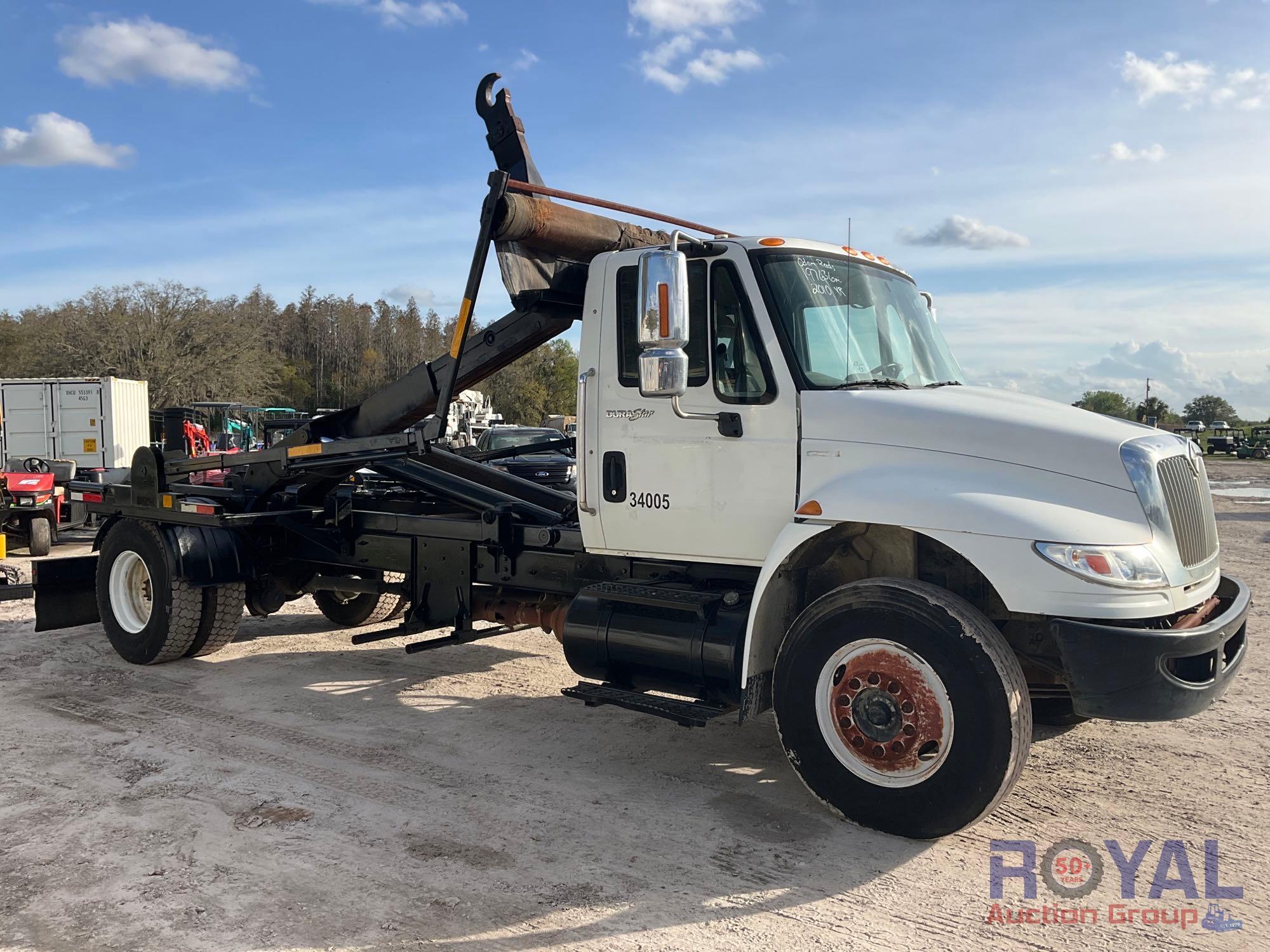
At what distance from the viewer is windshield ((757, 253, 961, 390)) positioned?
15.2 ft

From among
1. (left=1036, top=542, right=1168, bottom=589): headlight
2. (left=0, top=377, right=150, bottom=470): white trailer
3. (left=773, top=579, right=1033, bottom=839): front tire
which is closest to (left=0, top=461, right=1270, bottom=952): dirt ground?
(left=773, top=579, right=1033, bottom=839): front tire

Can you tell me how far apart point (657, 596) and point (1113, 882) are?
237cm

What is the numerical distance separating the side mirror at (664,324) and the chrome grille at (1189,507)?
210 cm

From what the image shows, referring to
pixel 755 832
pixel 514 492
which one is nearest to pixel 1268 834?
pixel 755 832

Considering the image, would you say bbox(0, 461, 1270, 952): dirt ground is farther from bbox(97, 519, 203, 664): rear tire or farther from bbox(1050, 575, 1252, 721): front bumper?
bbox(1050, 575, 1252, 721): front bumper

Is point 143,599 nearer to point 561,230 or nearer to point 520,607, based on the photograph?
point 520,607

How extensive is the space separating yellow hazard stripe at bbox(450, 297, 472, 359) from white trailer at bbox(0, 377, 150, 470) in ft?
58.2

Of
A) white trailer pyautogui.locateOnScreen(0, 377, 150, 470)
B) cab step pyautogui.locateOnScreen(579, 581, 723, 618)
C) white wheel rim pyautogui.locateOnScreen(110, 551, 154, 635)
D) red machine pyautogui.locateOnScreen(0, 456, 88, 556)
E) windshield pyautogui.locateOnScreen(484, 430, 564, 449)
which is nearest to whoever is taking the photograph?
cab step pyautogui.locateOnScreen(579, 581, 723, 618)

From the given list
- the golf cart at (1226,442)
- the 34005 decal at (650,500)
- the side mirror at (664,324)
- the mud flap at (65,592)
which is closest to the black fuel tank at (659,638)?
the 34005 decal at (650,500)

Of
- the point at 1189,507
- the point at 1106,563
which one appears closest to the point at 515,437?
the point at 1189,507

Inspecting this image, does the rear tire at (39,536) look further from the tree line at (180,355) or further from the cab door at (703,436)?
the tree line at (180,355)

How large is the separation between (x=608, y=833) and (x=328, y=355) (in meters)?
84.0

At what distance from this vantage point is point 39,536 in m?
13.9

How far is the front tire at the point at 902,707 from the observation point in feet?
12.8
